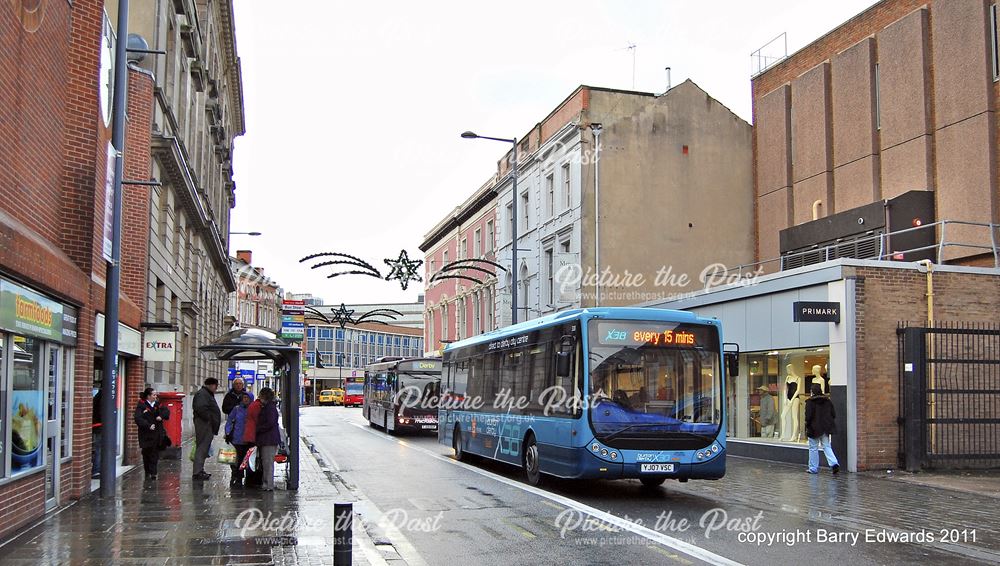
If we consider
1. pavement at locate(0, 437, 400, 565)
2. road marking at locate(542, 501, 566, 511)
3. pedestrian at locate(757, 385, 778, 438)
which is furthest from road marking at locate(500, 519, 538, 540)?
pedestrian at locate(757, 385, 778, 438)

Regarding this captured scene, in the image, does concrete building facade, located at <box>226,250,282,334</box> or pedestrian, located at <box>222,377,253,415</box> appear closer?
pedestrian, located at <box>222,377,253,415</box>

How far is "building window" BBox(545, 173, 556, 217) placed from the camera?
1497 inches

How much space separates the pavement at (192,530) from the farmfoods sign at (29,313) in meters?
2.21

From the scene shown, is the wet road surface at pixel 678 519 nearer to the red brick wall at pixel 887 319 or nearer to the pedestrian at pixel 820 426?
the pedestrian at pixel 820 426

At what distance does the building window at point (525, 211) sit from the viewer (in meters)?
41.7

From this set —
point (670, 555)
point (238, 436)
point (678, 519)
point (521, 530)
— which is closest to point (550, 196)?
point (238, 436)

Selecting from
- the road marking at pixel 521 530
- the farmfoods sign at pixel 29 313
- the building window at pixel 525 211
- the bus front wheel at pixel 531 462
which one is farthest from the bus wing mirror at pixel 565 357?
the building window at pixel 525 211

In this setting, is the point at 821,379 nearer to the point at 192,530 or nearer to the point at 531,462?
the point at 531,462

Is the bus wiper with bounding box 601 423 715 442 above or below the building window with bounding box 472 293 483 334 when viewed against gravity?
below

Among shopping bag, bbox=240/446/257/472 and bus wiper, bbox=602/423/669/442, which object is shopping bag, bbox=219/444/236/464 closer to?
shopping bag, bbox=240/446/257/472

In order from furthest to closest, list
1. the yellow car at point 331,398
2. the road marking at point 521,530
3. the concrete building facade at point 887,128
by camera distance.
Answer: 1. the yellow car at point 331,398
2. the concrete building facade at point 887,128
3. the road marking at point 521,530

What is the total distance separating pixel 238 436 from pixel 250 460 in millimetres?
427

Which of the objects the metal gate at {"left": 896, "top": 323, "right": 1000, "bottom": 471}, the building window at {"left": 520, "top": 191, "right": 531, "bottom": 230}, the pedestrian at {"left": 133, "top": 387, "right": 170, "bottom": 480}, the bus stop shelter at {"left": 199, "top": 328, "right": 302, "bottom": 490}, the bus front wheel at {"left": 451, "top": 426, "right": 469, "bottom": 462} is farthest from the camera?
the building window at {"left": 520, "top": 191, "right": 531, "bottom": 230}

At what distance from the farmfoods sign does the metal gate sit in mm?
15033
